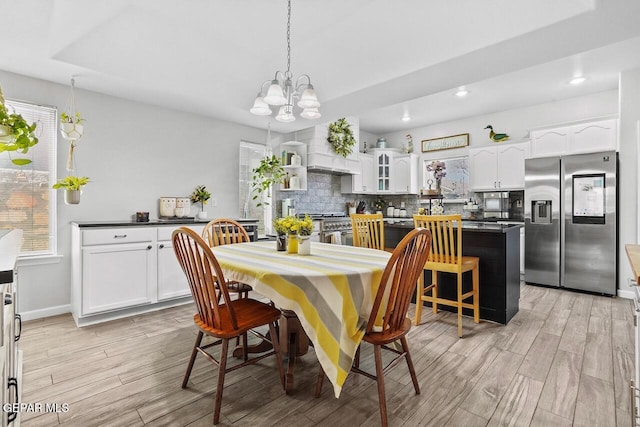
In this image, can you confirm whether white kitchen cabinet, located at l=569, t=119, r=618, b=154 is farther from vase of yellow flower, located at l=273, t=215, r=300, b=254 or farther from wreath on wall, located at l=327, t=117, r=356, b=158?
vase of yellow flower, located at l=273, t=215, r=300, b=254

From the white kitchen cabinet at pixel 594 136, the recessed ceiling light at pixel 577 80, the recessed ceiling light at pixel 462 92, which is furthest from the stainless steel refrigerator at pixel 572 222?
the recessed ceiling light at pixel 462 92

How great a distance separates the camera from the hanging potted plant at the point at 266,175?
446cm

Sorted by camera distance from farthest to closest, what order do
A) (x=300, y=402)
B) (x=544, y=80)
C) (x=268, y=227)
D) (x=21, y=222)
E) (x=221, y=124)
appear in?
(x=268, y=227)
(x=221, y=124)
(x=544, y=80)
(x=21, y=222)
(x=300, y=402)

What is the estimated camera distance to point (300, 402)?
1.82m

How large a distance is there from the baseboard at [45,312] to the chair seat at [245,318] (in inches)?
92.0

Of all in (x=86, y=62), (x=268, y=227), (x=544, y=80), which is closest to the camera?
(x=86, y=62)

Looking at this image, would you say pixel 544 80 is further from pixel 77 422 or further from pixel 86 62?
pixel 77 422

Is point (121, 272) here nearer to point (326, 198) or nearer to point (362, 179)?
point (326, 198)

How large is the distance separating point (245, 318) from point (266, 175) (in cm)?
323

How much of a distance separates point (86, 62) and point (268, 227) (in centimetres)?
295

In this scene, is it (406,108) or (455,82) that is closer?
(455,82)

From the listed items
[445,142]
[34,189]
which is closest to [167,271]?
[34,189]

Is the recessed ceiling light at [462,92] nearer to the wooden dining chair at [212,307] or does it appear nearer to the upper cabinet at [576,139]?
the upper cabinet at [576,139]

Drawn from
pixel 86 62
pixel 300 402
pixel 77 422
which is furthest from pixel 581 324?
pixel 86 62
